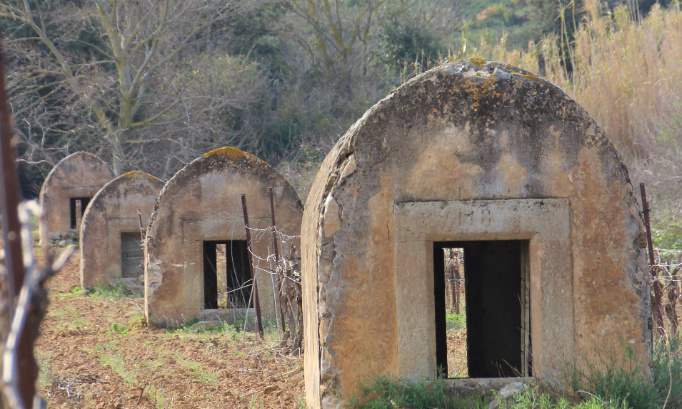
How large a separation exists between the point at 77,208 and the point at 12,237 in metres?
19.5

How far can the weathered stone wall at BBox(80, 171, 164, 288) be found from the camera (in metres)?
13.7

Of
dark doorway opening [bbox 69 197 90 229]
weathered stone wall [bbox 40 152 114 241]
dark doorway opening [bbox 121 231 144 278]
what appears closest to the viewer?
dark doorway opening [bbox 121 231 144 278]

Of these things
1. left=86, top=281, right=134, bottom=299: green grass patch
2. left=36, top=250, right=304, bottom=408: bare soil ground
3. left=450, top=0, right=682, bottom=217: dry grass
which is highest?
left=450, top=0, right=682, bottom=217: dry grass

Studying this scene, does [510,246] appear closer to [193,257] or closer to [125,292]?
[193,257]

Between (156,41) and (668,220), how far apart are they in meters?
14.5

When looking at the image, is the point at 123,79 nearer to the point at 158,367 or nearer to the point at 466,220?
the point at 158,367

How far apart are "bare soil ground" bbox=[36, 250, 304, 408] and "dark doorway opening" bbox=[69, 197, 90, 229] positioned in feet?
29.4

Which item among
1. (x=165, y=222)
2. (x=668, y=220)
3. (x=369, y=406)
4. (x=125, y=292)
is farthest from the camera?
(x=125, y=292)

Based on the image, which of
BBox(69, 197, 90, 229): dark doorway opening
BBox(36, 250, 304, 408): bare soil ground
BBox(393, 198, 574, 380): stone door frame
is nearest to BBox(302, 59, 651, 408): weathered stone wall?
BBox(393, 198, 574, 380): stone door frame

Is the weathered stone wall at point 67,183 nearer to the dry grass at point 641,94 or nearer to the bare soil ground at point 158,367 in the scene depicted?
the bare soil ground at point 158,367

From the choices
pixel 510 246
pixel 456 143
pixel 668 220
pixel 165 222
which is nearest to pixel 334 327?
pixel 456 143

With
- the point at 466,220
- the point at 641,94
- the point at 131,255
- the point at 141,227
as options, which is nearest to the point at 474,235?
the point at 466,220

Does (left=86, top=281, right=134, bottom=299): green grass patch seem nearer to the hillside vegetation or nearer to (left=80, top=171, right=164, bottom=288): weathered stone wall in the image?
(left=80, top=171, right=164, bottom=288): weathered stone wall

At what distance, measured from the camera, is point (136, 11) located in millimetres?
19984
